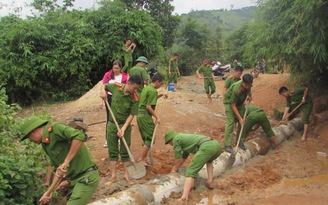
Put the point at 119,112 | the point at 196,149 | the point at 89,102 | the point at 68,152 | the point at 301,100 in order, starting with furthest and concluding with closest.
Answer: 1. the point at 89,102
2. the point at 301,100
3. the point at 119,112
4. the point at 196,149
5. the point at 68,152

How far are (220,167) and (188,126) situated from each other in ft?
9.20

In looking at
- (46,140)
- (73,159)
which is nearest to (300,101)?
(73,159)

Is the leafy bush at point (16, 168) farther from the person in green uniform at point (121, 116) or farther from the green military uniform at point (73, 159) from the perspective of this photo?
the person in green uniform at point (121, 116)

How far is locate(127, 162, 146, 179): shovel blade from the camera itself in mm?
4965

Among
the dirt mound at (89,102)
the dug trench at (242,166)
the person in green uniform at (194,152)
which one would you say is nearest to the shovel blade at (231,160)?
the dug trench at (242,166)

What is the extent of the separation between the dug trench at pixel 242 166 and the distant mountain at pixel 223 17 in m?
34.0

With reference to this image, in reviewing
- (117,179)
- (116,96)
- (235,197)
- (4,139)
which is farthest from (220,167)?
(4,139)

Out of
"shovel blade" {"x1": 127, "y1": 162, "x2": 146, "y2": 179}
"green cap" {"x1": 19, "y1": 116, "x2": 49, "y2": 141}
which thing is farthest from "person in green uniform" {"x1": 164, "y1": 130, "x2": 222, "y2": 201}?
"green cap" {"x1": 19, "y1": 116, "x2": 49, "y2": 141}

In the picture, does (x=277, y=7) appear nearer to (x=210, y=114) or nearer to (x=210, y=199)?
(x=210, y=114)

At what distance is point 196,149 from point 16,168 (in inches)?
91.3

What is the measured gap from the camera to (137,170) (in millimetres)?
5027

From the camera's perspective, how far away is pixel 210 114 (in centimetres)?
954

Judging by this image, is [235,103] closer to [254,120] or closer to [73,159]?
[254,120]

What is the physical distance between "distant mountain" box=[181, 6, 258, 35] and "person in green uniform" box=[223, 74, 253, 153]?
3653 cm
